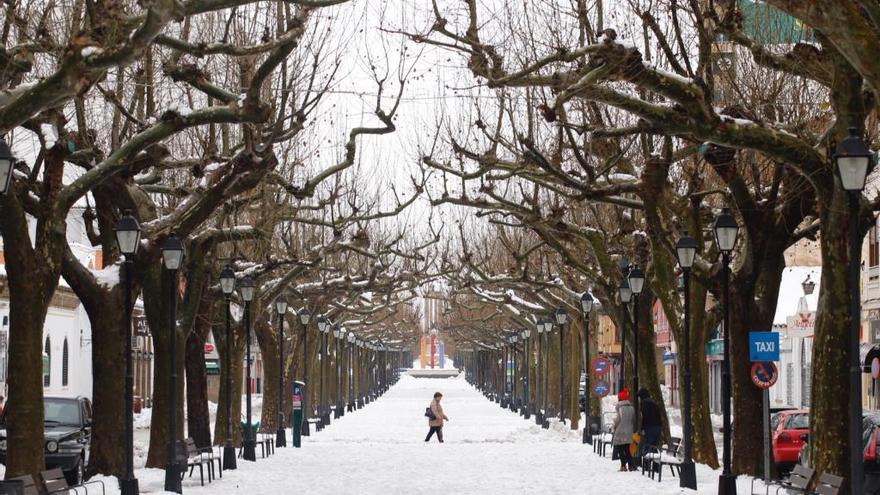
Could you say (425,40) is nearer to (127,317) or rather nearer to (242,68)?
(242,68)

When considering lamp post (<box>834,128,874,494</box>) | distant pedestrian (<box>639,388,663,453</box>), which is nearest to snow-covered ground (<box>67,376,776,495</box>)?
distant pedestrian (<box>639,388,663,453</box>)

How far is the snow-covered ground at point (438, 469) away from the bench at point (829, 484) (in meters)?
5.25

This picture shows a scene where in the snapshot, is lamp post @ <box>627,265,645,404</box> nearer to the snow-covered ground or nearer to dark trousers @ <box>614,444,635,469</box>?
dark trousers @ <box>614,444,635,469</box>

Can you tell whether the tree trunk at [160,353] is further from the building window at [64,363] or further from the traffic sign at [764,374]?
the building window at [64,363]

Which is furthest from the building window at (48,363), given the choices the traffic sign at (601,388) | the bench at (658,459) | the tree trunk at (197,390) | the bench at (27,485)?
the bench at (27,485)

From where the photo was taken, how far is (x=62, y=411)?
91.0 feet

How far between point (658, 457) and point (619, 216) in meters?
7.41

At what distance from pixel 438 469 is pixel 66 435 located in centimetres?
766

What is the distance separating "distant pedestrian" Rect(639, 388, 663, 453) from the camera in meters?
28.2

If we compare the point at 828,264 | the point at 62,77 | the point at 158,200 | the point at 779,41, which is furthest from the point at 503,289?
the point at 62,77

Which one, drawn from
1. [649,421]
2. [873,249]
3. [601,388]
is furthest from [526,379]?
[649,421]

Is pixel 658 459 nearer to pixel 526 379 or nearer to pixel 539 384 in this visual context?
pixel 539 384

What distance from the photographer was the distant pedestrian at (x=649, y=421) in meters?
28.2

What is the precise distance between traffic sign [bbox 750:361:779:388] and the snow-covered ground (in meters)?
1.62
